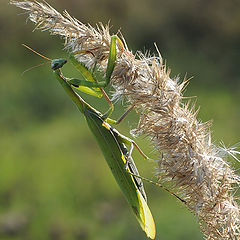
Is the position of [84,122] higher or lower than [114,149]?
lower

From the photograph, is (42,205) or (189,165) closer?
(189,165)

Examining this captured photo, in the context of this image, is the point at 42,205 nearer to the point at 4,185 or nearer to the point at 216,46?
the point at 4,185

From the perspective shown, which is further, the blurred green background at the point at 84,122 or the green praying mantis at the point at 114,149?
the blurred green background at the point at 84,122

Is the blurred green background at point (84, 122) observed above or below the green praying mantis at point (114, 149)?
below

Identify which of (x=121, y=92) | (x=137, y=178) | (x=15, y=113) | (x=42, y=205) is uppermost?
(x=121, y=92)

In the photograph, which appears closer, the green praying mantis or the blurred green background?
the green praying mantis

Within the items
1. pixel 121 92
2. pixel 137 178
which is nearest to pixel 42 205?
pixel 137 178

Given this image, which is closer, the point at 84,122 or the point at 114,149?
the point at 114,149

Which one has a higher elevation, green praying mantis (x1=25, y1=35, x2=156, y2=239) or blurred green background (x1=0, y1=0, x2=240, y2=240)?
green praying mantis (x1=25, y1=35, x2=156, y2=239)
